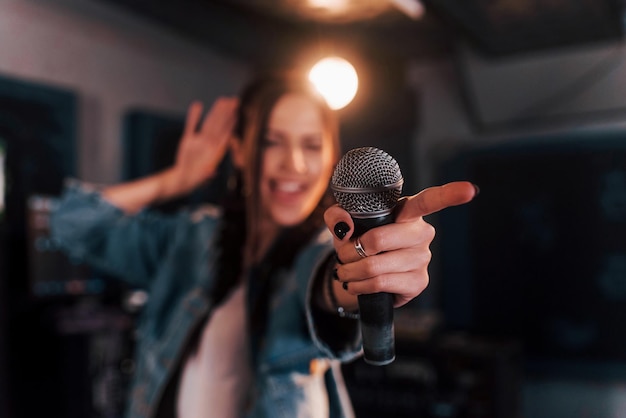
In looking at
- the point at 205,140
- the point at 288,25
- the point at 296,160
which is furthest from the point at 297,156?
the point at 288,25

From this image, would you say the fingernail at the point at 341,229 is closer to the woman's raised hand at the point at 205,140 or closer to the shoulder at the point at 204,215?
the woman's raised hand at the point at 205,140

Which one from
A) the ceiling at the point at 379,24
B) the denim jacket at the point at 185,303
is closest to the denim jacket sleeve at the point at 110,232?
the denim jacket at the point at 185,303

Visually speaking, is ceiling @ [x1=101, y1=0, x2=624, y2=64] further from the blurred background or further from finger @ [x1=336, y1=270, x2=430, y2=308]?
finger @ [x1=336, y1=270, x2=430, y2=308]

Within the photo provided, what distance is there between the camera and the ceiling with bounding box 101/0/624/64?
1.88m

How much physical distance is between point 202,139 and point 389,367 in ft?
5.60

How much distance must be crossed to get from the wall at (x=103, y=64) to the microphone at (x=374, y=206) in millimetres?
1498

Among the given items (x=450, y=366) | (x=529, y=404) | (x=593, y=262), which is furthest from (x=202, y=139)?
(x=529, y=404)

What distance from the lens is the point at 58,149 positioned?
1957mm

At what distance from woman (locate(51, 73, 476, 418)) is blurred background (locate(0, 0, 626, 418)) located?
76 centimetres

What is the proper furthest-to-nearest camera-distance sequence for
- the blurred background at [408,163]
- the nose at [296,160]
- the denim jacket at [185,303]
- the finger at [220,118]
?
the blurred background at [408,163] → the finger at [220,118] → the denim jacket at [185,303] → the nose at [296,160]

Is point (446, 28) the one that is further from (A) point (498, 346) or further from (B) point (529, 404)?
(B) point (529, 404)

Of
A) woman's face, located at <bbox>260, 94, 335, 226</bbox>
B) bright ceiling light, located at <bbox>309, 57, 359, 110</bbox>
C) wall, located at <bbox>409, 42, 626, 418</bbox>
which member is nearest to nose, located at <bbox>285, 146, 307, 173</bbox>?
woman's face, located at <bbox>260, 94, 335, 226</bbox>

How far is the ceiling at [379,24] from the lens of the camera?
188cm

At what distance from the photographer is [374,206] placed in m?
0.39
